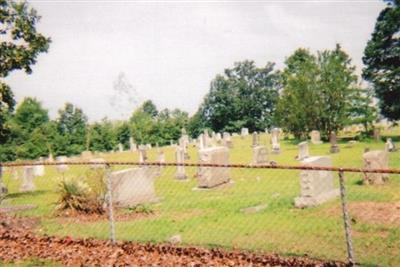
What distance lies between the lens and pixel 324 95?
37406mm

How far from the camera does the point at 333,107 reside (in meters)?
36.9

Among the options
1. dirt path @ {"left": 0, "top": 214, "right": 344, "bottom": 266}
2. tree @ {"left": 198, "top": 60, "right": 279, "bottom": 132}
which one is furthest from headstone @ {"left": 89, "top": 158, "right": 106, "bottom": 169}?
tree @ {"left": 198, "top": 60, "right": 279, "bottom": 132}

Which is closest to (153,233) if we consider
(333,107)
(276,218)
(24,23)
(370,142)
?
(276,218)

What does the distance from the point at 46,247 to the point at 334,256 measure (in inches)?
214

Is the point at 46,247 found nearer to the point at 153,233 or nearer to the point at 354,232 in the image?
the point at 153,233

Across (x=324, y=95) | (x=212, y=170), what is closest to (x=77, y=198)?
(x=212, y=170)

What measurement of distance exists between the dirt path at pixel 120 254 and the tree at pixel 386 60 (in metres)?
36.7

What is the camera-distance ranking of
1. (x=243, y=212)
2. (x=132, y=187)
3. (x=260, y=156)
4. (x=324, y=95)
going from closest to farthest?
(x=243, y=212) → (x=132, y=187) → (x=260, y=156) → (x=324, y=95)

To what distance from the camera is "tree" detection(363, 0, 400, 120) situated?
130 feet

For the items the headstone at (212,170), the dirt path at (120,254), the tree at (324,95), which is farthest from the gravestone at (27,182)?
the tree at (324,95)

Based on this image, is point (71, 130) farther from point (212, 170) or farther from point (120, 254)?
point (120, 254)

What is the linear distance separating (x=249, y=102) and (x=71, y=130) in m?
38.5

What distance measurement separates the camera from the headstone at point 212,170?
1684 cm

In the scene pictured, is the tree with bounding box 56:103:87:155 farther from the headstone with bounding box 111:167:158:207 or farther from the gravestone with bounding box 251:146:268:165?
the headstone with bounding box 111:167:158:207
